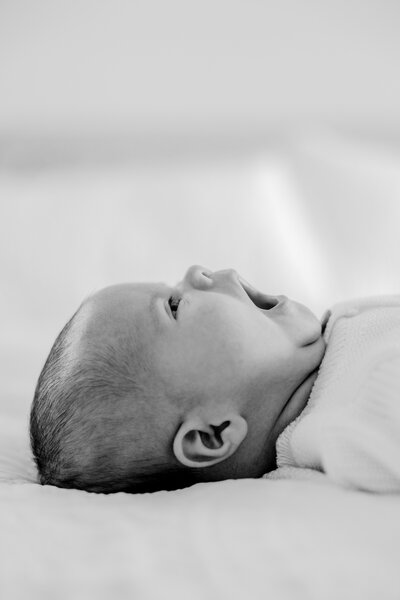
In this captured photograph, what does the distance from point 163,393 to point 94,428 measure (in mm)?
91

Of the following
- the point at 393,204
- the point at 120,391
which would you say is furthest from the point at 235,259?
the point at 120,391

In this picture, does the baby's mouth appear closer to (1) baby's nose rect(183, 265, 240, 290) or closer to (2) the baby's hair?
(1) baby's nose rect(183, 265, 240, 290)

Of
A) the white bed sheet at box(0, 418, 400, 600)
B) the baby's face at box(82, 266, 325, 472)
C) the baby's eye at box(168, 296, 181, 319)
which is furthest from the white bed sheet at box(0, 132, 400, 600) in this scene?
the baby's eye at box(168, 296, 181, 319)

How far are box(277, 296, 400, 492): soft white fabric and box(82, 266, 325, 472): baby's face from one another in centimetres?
4

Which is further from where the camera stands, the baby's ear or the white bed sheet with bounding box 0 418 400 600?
the baby's ear

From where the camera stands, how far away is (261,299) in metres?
1.12

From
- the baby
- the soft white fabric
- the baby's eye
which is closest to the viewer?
the soft white fabric

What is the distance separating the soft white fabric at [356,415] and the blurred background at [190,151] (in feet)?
1.53

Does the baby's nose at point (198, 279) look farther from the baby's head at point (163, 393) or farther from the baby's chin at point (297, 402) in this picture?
the baby's chin at point (297, 402)

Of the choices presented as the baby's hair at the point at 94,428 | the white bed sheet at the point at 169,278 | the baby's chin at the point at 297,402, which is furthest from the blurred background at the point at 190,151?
the baby's chin at the point at 297,402

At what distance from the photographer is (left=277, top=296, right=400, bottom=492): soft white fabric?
83 centimetres

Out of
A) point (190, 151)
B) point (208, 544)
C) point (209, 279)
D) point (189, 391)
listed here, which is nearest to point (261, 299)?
point (209, 279)

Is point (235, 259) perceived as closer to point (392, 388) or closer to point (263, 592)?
point (392, 388)

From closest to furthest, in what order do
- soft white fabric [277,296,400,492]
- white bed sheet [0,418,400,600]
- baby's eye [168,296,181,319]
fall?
white bed sheet [0,418,400,600] → soft white fabric [277,296,400,492] → baby's eye [168,296,181,319]
